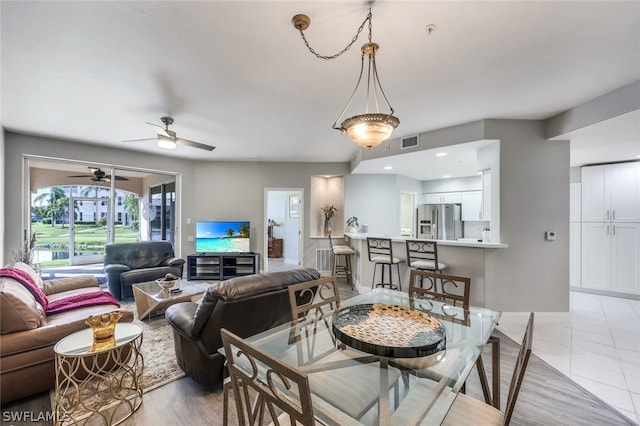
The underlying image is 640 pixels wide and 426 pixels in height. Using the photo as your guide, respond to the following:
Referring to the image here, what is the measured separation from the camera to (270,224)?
912cm

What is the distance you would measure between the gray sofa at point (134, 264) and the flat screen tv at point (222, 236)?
747mm

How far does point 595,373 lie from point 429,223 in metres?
4.46

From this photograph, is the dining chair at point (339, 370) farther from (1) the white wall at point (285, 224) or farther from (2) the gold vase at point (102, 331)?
(1) the white wall at point (285, 224)

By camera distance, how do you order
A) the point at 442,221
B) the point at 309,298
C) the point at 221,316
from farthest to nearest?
the point at 442,221, the point at 309,298, the point at 221,316

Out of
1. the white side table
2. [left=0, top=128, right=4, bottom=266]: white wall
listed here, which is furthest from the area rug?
[left=0, top=128, right=4, bottom=266]: white wall

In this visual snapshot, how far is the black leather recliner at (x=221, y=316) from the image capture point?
1.92m

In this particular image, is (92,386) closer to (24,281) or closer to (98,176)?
(24,281)

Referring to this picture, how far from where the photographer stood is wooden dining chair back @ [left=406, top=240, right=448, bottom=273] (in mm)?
3699

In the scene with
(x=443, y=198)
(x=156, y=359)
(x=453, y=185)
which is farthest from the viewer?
(x=443, y=198)

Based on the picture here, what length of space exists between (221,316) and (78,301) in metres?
1.95

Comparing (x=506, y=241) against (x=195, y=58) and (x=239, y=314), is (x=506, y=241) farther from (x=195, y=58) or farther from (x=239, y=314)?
(x=195, y=58)

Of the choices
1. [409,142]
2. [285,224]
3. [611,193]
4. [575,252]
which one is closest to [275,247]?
[285,224]

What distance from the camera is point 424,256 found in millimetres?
4051

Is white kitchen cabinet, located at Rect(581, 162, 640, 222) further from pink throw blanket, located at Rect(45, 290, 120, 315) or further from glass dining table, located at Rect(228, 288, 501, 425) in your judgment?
pink throw blanket, located at Rect(45, 290, 120, 315)
